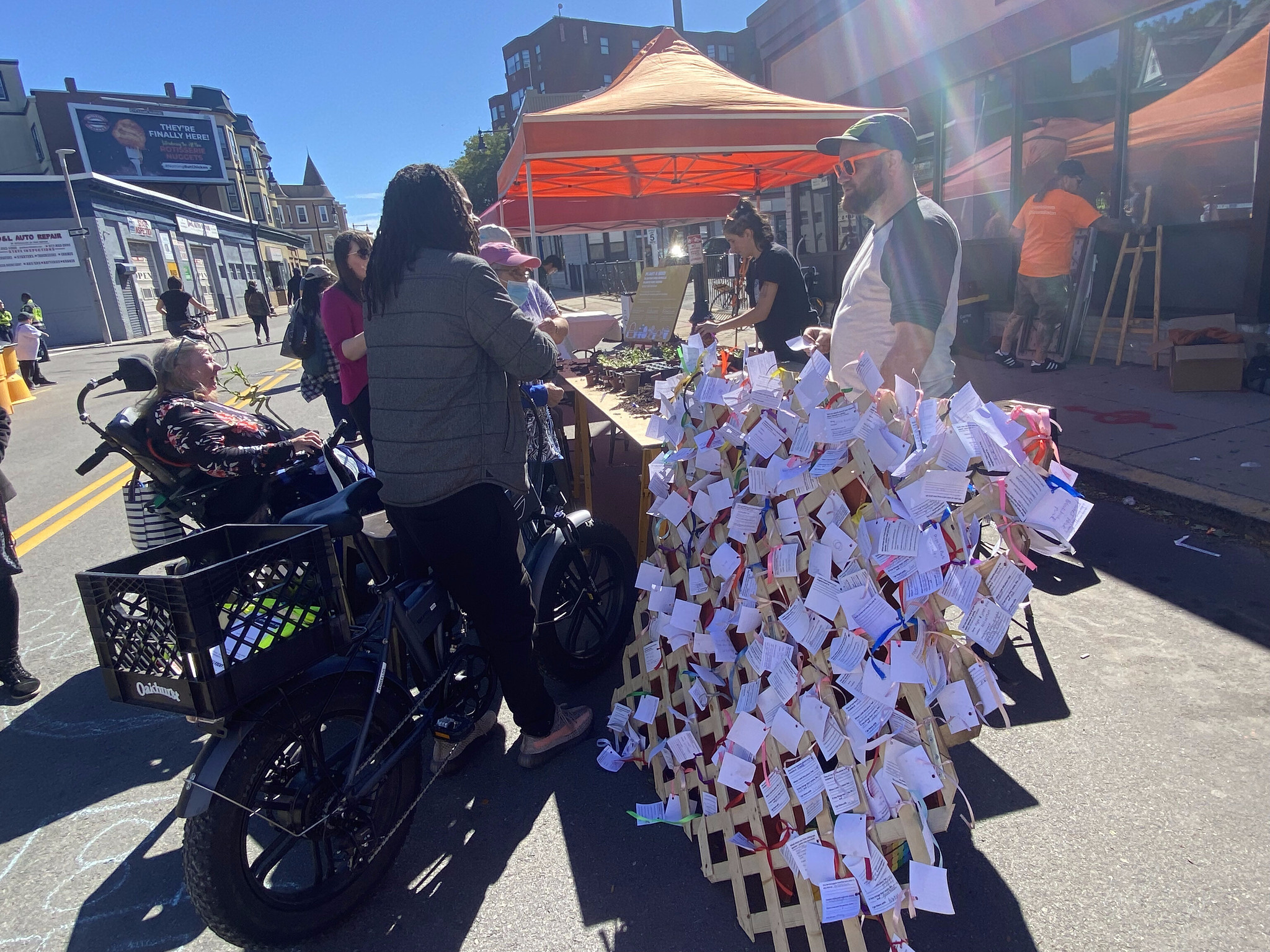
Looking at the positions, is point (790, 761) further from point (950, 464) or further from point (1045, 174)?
point (1045, 174)

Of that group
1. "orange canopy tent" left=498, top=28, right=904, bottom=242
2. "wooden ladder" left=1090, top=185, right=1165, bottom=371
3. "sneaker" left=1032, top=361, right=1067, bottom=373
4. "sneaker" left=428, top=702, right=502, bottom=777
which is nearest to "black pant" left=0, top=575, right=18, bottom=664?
"sneaker" left=428, top=702, right=502, bottom=777

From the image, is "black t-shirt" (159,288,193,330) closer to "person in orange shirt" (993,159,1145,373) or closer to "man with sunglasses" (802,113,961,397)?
"person in orange shirt" (993,159,1145,373)

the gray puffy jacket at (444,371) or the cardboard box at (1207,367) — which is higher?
the gray puffy jacket at (444,371)

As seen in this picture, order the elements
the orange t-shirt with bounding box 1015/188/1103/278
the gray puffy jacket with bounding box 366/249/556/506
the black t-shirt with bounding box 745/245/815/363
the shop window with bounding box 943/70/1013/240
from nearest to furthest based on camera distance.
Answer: the gray puffy jacket with bounding box 366/249/556/506 → the black t-shirt with bounding box 745/245/815/363 → the orange t-shirt with bounding box 1015/188/1103/278 → the shop window with bounding box 943/70/1013/240

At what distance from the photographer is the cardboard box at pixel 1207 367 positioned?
6410mm

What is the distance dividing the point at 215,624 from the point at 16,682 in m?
2.73

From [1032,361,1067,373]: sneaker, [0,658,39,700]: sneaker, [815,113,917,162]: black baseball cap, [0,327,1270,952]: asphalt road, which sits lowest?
[0,327,1270,952]: asphalt road

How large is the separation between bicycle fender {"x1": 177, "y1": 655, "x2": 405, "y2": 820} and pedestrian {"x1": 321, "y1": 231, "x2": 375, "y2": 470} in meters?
2.41

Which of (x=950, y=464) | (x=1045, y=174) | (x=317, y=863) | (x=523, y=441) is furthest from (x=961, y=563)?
(x=1045, y=174)

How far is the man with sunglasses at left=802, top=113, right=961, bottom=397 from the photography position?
2.56m

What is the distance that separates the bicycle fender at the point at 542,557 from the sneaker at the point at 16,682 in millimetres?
2569

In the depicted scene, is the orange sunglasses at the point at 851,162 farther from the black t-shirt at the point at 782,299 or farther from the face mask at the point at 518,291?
the face mask at the point at 518,291

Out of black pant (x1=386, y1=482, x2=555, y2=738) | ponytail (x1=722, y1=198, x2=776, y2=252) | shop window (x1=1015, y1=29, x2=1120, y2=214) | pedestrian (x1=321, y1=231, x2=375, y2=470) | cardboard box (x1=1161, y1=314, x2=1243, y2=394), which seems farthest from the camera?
shop window (x1=1015, y1=29, x2=1120, y2=214)

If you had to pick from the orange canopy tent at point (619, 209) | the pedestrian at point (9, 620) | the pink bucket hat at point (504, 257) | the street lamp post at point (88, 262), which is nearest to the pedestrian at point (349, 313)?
the pink bucket hat at point (504, 257)
